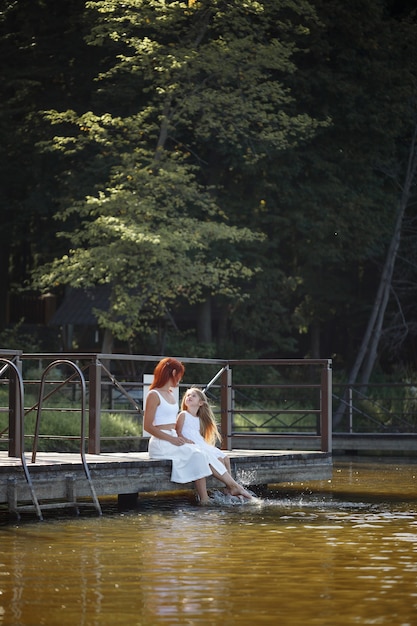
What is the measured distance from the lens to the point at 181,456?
15.5 metres

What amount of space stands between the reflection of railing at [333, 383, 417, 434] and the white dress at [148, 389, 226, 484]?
16.1m

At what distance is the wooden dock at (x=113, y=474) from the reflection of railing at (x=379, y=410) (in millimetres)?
13586

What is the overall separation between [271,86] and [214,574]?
2565 centimetres

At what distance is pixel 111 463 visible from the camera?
14805 mm

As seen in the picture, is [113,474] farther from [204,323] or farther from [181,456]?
[204,323]

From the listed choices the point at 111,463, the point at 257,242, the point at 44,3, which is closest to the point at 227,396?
the point at 111,463

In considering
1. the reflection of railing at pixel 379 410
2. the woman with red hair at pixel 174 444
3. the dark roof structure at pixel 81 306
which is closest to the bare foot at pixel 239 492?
the woman with red hair at pixel 174 444

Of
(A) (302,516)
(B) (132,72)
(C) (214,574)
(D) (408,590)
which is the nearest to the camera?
(D) (408,590)

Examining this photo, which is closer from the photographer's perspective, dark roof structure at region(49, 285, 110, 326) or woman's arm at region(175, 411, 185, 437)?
woman's arm at region(175, 411, 185, 437)

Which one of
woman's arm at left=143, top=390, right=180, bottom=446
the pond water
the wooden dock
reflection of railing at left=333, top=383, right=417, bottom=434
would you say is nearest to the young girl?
woman's arm at left=143, top=390, right=180, bottom=446

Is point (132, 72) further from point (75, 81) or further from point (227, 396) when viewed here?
point (227, 396)

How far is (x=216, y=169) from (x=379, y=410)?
27.3 ft

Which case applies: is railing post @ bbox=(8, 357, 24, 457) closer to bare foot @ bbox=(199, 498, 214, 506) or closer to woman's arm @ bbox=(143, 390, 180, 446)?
woman's arm @ bbox=(143, 390, 180, 446)

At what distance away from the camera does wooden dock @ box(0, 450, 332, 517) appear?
1358cm
